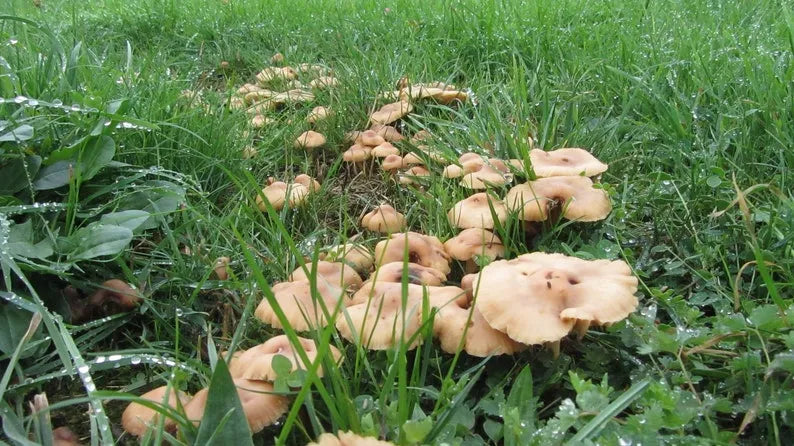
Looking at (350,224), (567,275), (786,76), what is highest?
(786,76)

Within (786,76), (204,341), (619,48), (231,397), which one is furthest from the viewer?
(619,48)

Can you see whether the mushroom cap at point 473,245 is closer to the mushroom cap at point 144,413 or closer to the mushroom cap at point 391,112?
the mushroom cap at point 144,413

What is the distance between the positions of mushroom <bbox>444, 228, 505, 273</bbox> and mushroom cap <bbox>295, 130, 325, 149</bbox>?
1193 mm

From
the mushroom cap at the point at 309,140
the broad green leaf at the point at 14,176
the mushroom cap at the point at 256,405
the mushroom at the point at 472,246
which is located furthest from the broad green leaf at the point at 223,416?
the mushroom cap at the point at 309,140

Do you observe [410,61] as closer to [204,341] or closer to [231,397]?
[204,341]

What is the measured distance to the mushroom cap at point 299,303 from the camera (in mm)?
1674

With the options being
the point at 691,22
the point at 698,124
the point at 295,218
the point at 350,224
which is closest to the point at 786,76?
the point at 698,124

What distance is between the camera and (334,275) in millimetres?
1953

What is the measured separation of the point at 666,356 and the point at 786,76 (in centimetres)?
163

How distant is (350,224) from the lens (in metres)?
2.62

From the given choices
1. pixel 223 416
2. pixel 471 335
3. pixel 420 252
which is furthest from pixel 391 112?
pixel 223 416

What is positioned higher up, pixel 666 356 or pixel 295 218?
pixel 666 356

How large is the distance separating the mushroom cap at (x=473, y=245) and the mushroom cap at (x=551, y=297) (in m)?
0.35

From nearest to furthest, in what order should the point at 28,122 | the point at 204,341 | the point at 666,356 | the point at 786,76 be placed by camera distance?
the point at 666,356 < the point at 204,341 < the point at 28,122 < the point at 786,76
